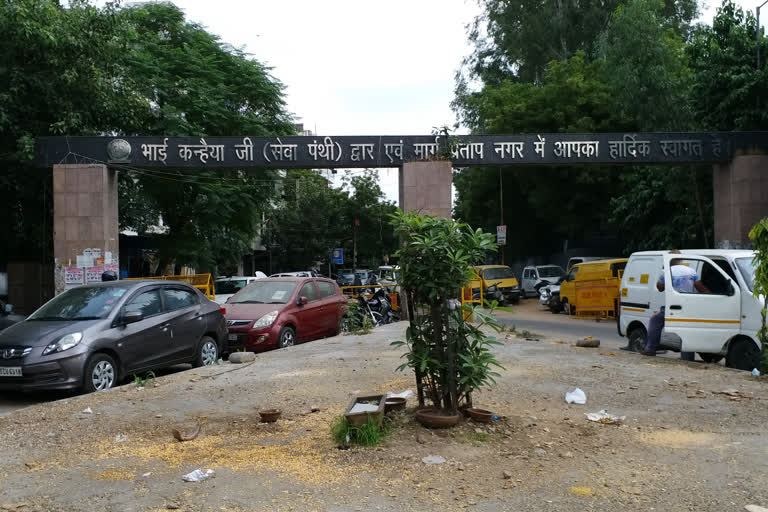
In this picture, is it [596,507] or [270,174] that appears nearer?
[596,507]

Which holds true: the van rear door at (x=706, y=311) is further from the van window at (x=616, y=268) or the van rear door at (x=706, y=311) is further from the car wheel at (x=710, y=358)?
the van window at (x=616, y=268)

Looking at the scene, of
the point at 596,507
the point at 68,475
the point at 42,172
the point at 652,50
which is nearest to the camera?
the point at 596,507

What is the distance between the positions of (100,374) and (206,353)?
2.19 m

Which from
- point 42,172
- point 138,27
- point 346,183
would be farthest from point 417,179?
point 346,183

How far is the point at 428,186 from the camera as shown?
746 inches

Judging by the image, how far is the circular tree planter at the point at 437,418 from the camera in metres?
5.70

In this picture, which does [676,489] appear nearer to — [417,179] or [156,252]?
[417,179]

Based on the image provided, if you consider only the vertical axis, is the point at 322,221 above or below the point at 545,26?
below

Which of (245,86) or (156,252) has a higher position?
(245,86)

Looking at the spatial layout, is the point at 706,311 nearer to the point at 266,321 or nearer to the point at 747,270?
the point at 747,270

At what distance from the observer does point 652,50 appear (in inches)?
860

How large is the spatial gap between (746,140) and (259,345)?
48.0ft

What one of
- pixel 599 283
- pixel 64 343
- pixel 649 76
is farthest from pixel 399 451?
pixel 649 76

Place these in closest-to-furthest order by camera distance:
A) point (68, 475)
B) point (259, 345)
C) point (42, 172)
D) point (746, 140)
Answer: point (68, 475), point (259, 345), point (746, 140), point (42, 172)
